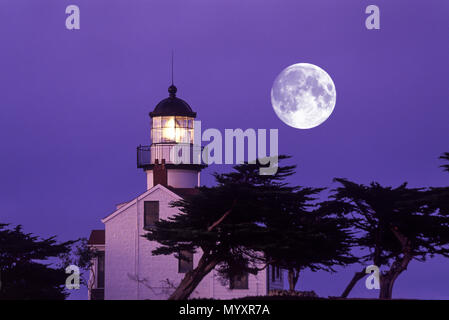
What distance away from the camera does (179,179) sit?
6762 centimetres

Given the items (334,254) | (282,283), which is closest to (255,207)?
(334,254)

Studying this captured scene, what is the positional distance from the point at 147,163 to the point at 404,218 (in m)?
16.4

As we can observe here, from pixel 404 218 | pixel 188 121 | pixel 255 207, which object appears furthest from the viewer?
pixel 188 121

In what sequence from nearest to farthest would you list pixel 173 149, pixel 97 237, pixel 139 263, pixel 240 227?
pixel 240 227, pixel 139 263, pixel 173 149, pixel 97 237

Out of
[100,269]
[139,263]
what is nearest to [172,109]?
[139,263]

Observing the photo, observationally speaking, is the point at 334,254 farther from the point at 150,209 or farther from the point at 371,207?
the point at 150,209

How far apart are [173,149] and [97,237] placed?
7055 mm

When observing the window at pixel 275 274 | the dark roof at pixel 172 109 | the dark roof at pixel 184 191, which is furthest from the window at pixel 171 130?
the window at pixel 275 274

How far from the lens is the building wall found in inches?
2470

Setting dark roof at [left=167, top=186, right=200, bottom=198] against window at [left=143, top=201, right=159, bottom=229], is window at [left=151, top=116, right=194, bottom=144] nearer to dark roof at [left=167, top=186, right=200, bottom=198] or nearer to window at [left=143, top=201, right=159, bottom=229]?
dark roof at [left=167, top=186, right=200, bottom=198]

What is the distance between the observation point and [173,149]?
67188 mm

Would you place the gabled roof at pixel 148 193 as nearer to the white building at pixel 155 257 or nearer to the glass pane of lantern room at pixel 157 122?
the white building at pixel 155 257

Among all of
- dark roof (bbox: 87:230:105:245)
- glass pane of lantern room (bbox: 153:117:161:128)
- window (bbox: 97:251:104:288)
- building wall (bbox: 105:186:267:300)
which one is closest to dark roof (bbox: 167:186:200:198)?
building wall (bbox: 105:186:267:300)

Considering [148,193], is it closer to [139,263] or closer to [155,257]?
[155,257]
